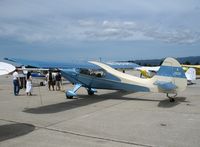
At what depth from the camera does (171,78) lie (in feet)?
39.4

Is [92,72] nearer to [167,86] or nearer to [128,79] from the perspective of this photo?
[128,79]

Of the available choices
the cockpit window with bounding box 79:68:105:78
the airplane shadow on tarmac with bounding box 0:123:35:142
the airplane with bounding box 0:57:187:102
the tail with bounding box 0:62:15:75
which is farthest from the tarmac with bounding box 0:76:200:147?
the cockpit window with bounding box 79:68:105:78

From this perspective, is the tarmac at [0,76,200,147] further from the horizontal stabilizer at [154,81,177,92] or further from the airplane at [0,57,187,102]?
the airplane at [0,57,187,102]

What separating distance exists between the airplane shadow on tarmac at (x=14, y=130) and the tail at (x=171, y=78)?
19.6 feet

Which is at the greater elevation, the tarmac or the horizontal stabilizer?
the horizontal stabilizer

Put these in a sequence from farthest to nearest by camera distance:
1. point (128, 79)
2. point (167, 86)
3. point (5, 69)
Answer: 1. point (128, 79)
2. point (167, 86)
3. point (5, 69)

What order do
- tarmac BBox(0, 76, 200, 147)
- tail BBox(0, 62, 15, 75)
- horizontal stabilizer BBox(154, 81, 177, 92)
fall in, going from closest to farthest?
tail BBox(0, 62, 15, 75) < tarmac BBox(0, 76, 200, 147) < horizontal stabilizer BBox(154, 81, 177, 92)

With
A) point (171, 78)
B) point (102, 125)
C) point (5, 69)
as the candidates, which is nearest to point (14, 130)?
point (5, 69)

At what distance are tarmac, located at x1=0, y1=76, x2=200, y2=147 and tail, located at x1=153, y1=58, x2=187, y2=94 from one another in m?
0.72

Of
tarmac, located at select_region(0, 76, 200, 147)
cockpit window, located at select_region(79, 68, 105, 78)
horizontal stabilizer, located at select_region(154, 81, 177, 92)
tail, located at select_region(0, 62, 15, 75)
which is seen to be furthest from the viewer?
cockpit window, located at select_region(79, 68, 105, 78)

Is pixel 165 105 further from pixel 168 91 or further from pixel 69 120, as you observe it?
pixel 69 120

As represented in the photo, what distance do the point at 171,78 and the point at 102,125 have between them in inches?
189

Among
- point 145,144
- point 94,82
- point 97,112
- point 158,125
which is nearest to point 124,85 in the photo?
point 94,82

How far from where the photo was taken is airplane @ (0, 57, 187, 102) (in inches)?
470
